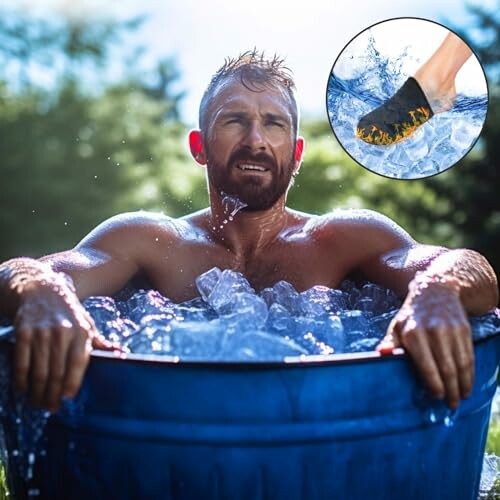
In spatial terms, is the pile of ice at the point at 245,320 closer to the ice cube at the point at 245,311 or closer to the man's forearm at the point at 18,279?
the ice cube at the point at 245,311

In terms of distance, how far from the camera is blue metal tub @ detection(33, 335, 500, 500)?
4.50ft

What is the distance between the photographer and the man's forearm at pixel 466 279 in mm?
1602

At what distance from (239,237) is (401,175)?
497 mm

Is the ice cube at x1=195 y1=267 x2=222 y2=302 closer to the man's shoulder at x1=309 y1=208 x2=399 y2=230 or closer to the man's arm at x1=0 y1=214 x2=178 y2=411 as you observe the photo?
the man's shoulder at x1=309 y1=208 x2=399 y2=230

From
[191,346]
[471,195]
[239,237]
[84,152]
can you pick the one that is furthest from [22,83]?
[191,346]

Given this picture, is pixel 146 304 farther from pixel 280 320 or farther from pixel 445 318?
pixel 445 318

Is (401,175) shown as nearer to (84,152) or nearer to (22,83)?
(84,152)

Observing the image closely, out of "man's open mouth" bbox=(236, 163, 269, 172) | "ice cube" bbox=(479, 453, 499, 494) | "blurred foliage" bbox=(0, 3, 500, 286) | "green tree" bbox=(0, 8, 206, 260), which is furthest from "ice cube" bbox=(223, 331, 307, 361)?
"green tree" bbox=(0, 8, 206, 260)

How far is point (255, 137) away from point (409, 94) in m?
0.43

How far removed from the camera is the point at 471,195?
27.8 ft

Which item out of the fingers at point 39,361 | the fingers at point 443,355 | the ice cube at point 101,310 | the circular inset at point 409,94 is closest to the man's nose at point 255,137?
the circular inset at point 409,94

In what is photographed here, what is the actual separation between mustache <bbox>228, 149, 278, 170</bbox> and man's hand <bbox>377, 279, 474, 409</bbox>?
862 mm

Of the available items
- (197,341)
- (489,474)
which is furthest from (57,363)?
(489,474)

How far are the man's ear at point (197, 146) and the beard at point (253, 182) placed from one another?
0.10m
